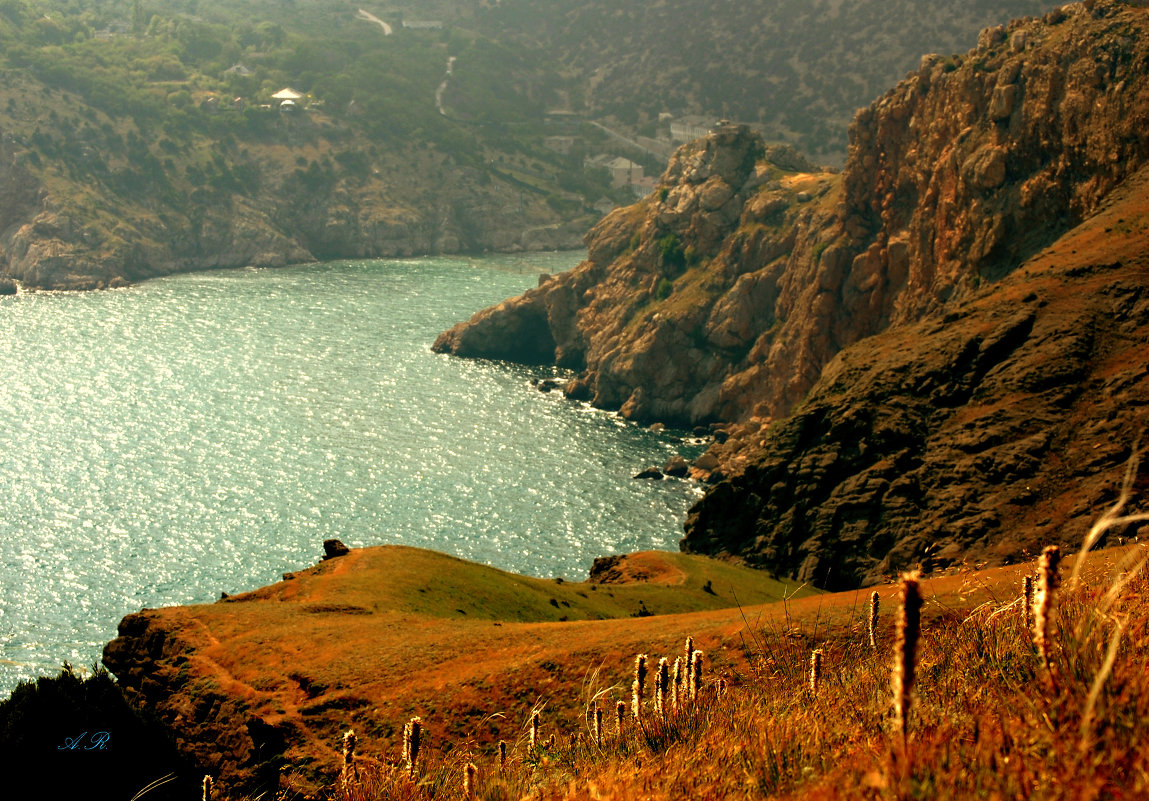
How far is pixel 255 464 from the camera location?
9819 centimetres

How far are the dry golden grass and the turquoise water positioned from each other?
55.1 metres

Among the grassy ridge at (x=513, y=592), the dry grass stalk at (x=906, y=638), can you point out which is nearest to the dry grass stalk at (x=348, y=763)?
the dry grass stalk at (x=906, y=638)

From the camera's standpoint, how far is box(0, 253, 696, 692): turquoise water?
2940 inches

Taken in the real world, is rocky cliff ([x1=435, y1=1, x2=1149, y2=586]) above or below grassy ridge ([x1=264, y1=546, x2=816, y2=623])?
above

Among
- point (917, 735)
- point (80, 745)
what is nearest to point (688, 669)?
point (917, 735)

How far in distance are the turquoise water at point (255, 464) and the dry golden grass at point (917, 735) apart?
55.1 meters

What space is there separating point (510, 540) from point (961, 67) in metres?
59.7

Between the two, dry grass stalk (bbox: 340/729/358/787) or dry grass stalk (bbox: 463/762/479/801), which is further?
dry grass stalk (bbox: 340/729/358/787)

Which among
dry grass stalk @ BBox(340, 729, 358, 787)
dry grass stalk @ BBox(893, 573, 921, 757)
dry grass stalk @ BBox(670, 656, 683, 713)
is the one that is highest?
dry grass stalk @ BBox(893, 573, 921, 757)

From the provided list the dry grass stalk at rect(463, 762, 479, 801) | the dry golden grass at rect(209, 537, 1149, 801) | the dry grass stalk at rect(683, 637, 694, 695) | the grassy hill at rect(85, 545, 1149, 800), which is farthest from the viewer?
the dry grass stalk at rect(683, 637, 694, 695)

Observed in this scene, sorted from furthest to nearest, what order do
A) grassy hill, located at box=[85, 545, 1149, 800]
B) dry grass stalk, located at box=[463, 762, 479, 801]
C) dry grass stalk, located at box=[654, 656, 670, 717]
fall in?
1. dry grass stalk, located at box=[654, 656, 670, 717]
2. dry grass stalk, located at box=[463, 762, 479, 801]
3. grassy hill, located at box=[85, 545, 1149, 800]

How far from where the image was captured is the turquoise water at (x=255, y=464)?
245 ft

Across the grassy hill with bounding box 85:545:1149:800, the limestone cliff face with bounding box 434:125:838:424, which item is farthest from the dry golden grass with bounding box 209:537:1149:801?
the limestone cliff face with bounding box 434:125:838:424

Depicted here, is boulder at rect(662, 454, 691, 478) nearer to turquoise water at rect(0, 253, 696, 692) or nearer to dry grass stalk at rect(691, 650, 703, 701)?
turquoise water at rect(0, 253, 696, 692)
